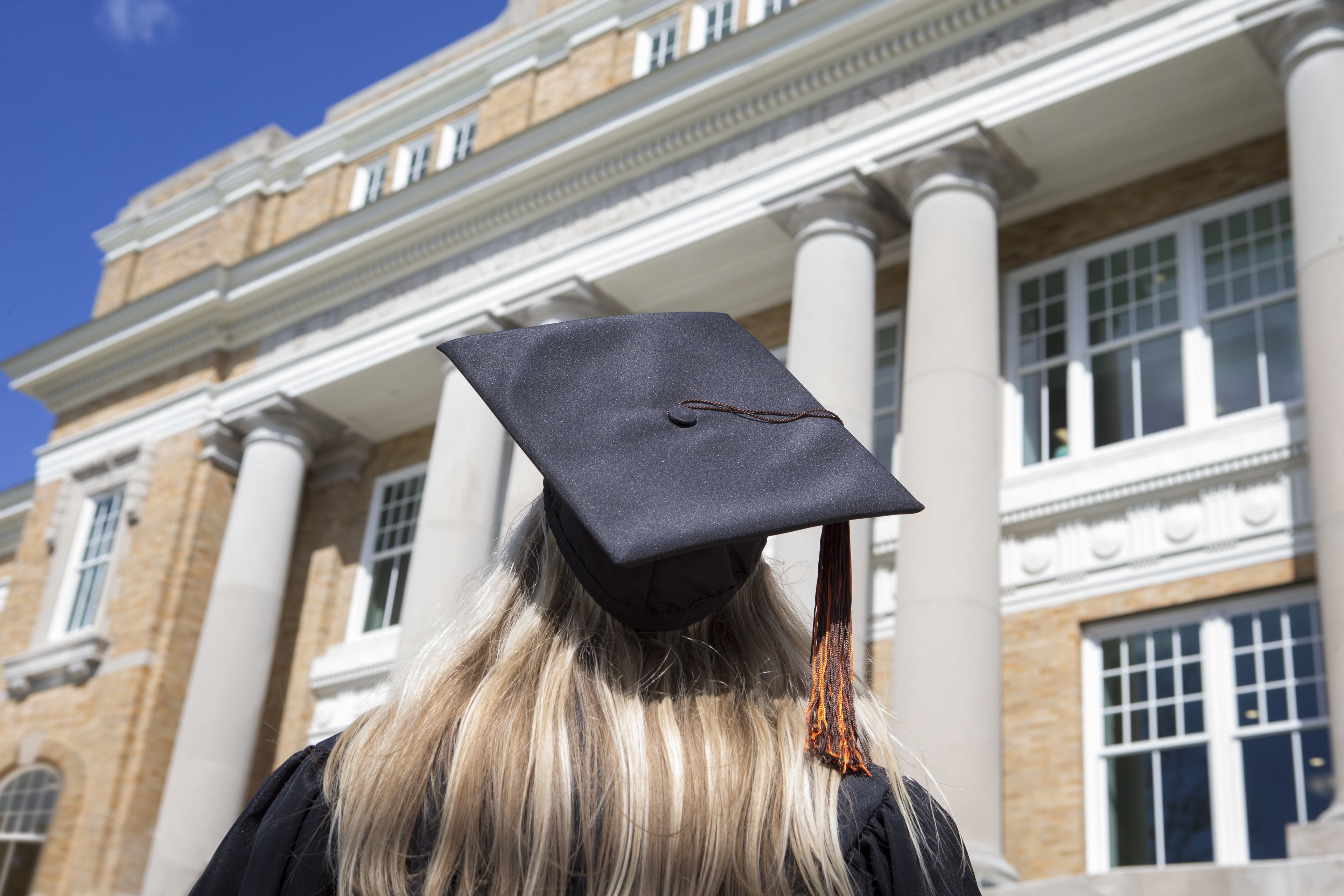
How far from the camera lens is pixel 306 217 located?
2041cm

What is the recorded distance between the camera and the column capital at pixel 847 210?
1333 cm

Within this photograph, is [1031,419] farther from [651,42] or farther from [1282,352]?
[651,42]

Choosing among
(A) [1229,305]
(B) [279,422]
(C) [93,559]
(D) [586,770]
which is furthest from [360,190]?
(D) [586,770]

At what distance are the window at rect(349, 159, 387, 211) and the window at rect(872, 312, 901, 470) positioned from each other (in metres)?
8.72

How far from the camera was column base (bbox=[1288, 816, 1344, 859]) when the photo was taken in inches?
314

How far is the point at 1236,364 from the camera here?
39.6ft

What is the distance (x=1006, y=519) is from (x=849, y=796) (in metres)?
11.1

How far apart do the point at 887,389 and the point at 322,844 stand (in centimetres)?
1312

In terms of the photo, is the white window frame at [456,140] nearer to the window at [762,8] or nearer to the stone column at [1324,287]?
the window at [762,8]

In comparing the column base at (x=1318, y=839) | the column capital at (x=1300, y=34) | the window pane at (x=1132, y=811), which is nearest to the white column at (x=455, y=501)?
the window pane at (x=1132, y=811)

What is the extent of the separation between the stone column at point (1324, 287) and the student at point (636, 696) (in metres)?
7.32

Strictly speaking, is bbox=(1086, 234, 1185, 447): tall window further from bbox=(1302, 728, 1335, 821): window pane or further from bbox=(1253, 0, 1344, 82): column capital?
bbox=(1302, 728, 1335, 821): window pane

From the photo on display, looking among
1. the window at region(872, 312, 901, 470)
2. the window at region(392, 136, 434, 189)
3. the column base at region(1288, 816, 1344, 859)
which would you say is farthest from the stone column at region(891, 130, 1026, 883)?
the window at region(392, 136, 434, 189)

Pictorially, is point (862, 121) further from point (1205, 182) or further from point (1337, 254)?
point (1337, 254)
